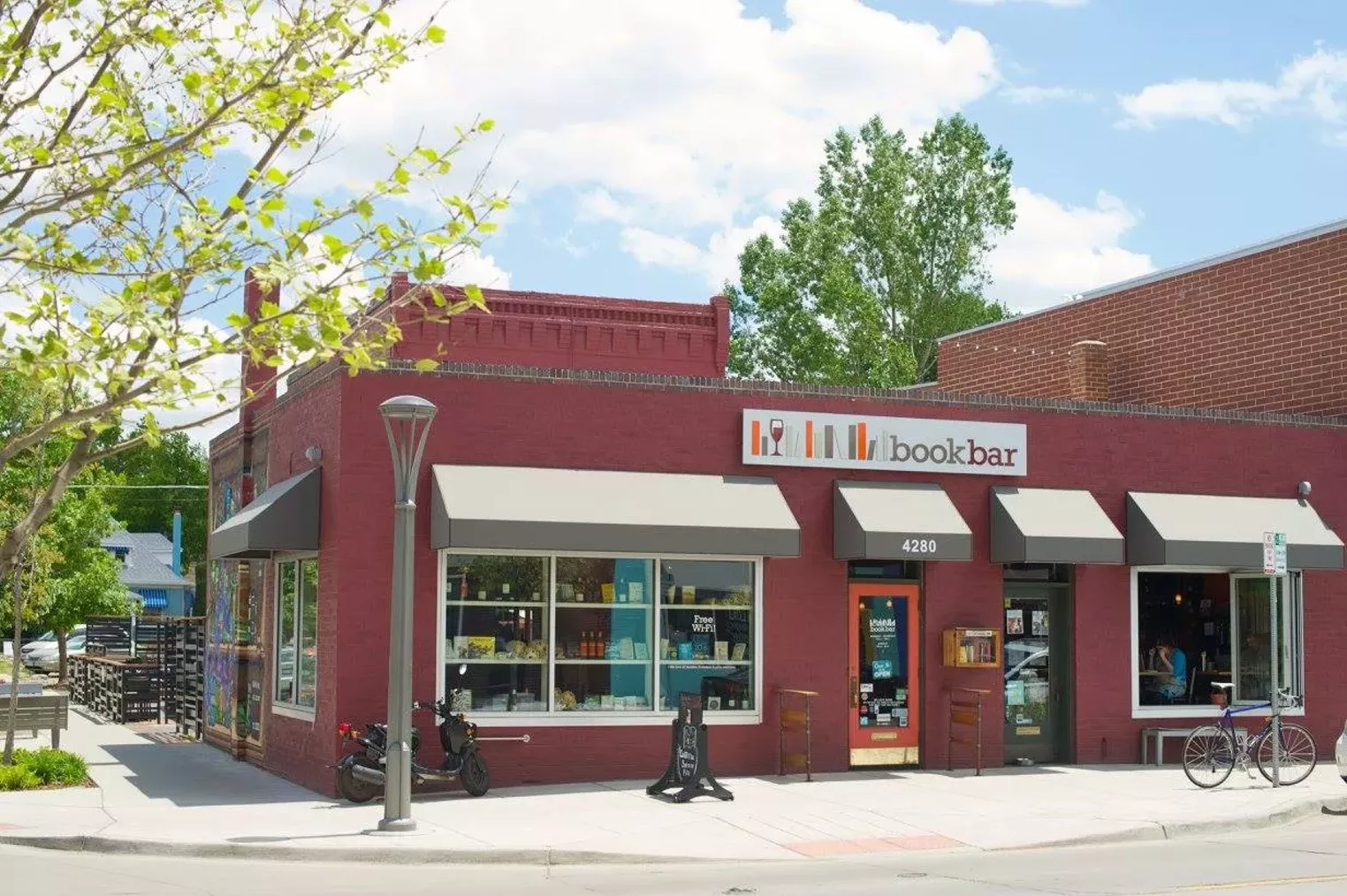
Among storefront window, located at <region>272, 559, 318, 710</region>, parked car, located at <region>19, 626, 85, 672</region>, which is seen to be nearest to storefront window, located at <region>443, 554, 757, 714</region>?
storefront window, located at <region>272, 559, 318, 710</region>

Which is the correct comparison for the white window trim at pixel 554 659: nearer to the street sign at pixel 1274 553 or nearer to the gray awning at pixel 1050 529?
the gray awning at pixel 1050 529

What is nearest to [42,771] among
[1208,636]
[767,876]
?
[767,876]

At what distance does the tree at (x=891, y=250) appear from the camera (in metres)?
49.2

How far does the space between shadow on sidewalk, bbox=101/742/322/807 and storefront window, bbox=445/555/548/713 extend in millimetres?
2117

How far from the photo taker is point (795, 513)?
19.2m

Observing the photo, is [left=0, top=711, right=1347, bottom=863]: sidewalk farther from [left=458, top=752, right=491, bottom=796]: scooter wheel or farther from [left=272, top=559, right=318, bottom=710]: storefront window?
[left=272, top=559, right=318, bottom=710]: storefront window

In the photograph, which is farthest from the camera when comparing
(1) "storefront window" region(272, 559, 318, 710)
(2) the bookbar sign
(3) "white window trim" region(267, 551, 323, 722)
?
(2) the bookbar sign

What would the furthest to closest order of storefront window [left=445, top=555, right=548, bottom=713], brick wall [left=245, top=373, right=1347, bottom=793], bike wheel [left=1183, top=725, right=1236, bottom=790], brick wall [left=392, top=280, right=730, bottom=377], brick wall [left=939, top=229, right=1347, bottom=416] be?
1. brick wall [left=392, top=280, right=730, bottom=377]
2. brick wall [left=939, top=229, right=1347, bottom=416]
3. bike wheel [left=1183, top=725, right=1236, bottom=790]
4. storefront window [left=445, top=555, right=548, bottom=713]
5. brick wall [left=245, top=373, right=1347, bottom=793]

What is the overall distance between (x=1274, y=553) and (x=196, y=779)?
42.8ft

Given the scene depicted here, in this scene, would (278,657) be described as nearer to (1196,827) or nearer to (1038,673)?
(1038,673)

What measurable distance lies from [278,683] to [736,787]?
6.32 meters

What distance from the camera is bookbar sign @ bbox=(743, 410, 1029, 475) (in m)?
19.1

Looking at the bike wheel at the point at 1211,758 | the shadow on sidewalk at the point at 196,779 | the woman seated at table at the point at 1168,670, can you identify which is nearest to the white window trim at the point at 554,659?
the shadow on sidewalk at the point at 196,779

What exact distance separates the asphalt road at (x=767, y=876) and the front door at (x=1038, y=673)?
6.05 metres
